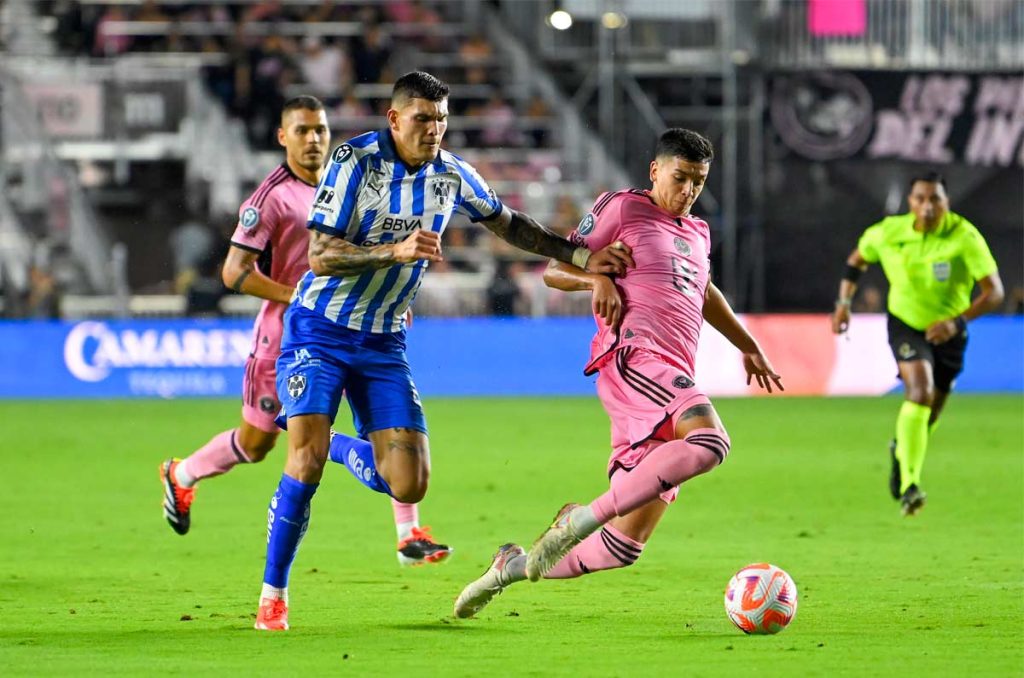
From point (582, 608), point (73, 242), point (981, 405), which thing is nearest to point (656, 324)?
point (582, 608)

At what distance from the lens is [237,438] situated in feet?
31.4

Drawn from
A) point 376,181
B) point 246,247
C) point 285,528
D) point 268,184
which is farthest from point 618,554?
point 268,184

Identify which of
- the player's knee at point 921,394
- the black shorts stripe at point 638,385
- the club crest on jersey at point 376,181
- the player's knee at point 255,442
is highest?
the club crest on jersey at point 376,181

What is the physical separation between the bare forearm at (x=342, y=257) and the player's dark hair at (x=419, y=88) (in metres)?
0.65

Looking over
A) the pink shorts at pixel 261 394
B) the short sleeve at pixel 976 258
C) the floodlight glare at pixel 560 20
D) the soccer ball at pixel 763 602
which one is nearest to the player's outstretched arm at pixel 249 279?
→ the pink shorts at pixel 261 394

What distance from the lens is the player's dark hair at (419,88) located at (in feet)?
23.2

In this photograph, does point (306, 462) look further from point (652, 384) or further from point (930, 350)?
point (930, 350)

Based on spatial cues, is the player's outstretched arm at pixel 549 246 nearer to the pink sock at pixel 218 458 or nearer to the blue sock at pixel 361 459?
the blue sock at pixel 361 459

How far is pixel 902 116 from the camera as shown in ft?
83.0

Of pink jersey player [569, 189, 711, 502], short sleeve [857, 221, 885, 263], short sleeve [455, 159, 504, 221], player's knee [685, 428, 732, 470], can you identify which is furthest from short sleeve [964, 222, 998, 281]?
player's knee [685, 428, 732, 470]

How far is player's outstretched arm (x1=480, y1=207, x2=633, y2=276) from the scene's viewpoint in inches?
284

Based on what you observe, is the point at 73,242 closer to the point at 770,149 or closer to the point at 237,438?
the point at 770,149

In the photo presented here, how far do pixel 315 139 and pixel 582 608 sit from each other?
10.0 feet

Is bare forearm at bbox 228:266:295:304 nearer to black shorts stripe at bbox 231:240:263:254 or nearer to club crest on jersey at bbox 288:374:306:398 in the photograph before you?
black shorts stripe at bbox 231:240:263:254
